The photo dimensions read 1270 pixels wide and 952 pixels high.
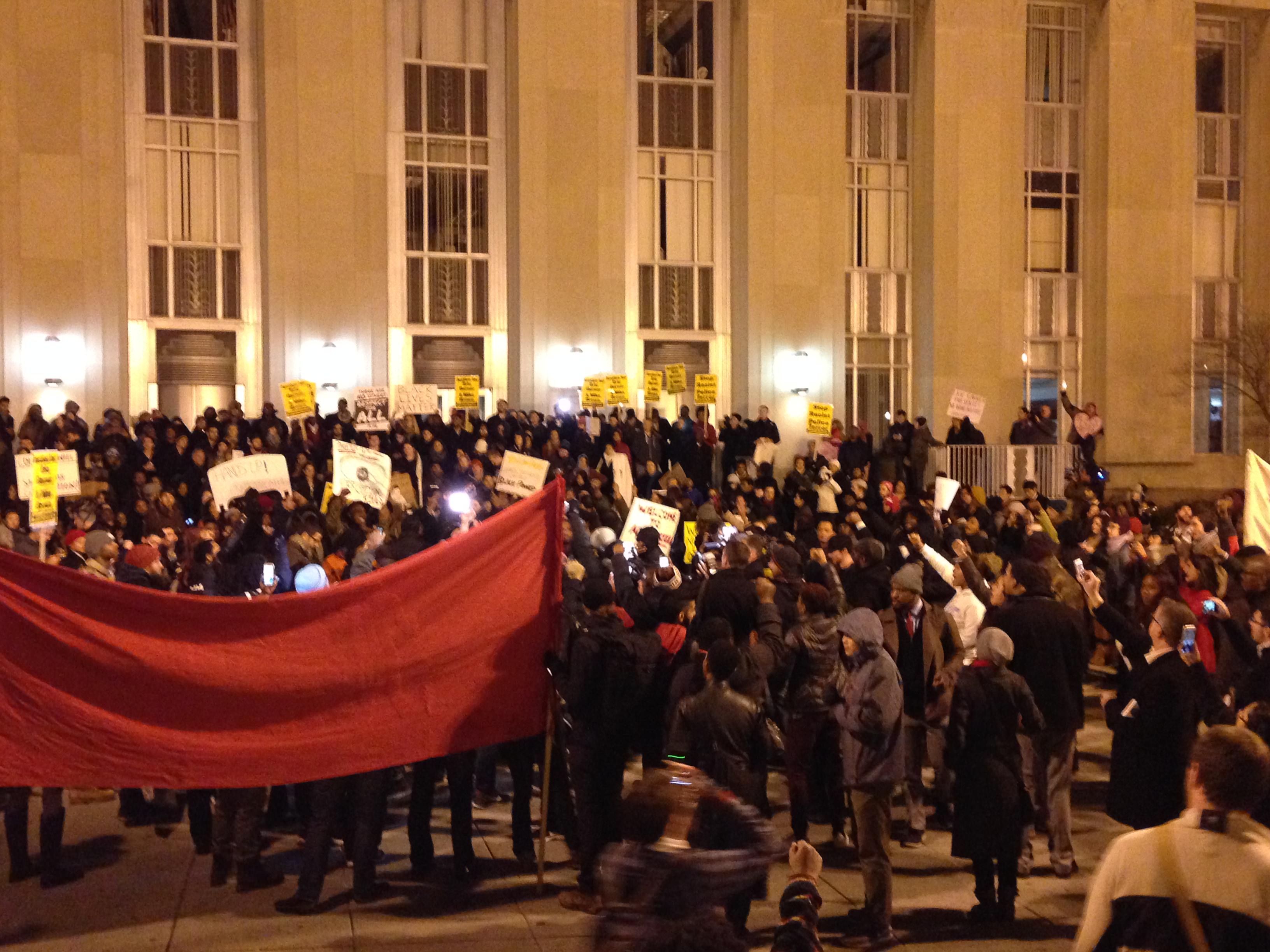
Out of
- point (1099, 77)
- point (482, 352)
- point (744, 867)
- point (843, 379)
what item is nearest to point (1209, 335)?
point (1099, 77)

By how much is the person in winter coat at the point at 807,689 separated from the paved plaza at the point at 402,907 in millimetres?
523

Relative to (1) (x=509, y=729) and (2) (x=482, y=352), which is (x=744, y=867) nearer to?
(1) (x=509, y=729)

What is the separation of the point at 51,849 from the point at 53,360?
15.8m

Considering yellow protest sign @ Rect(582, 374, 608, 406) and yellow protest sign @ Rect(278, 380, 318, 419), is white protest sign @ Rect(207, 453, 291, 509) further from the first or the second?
yellow protest sign @ Rect(582, 374, 608, 406)

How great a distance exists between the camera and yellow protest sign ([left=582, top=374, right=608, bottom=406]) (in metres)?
→ 21.8

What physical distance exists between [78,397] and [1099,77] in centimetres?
1970

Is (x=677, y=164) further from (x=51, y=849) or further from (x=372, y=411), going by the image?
(x=51, y=849)

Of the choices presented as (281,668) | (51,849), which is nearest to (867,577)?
(281,668)

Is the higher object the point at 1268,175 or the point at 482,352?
the point at 1268,175

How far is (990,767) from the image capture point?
7.29 metres

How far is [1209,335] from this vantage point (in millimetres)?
28297

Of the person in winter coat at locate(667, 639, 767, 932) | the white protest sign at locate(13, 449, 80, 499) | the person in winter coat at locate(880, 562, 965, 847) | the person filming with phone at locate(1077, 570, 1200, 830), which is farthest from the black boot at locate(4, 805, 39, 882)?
the person filming with phone at locate(1077, 570, 1200, 830)

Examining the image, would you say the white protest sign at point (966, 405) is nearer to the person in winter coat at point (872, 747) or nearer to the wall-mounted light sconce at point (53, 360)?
the wall-mounted light sconce at point (53, 360)

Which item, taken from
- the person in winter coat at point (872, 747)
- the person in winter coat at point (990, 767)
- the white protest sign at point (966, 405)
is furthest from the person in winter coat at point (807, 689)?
the white protest sign at point (966, 405)
